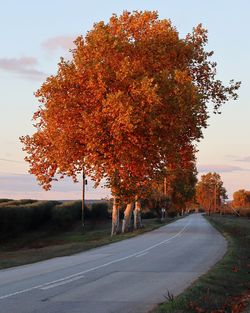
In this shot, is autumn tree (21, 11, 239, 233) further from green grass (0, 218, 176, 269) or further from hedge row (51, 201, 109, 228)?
hedge row (51, 201, 109, 228)

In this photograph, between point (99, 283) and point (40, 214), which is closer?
point (99, 283)

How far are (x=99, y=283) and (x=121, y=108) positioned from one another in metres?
19.5

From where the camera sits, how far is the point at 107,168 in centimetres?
3788

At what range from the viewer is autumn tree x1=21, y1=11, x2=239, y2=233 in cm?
3475

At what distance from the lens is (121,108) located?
32844 mm

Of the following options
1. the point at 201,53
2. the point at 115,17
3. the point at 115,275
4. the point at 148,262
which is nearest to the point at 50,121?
the point at 115,17

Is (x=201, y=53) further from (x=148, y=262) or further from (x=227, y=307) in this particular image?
(x=227, y=307)

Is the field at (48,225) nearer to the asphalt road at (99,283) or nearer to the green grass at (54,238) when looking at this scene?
the green grass at (54,238)

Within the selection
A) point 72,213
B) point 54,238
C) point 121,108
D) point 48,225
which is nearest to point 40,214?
point 48,225

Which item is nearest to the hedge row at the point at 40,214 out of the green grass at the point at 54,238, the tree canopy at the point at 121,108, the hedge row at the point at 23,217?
the hedge row at the point at 23,217

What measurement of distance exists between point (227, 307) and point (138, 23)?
1234 inches

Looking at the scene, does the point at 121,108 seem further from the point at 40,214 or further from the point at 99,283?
the point at 40,214

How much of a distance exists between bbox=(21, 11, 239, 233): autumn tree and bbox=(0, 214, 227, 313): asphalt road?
44.2 ft

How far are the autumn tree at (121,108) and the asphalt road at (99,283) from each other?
1347 centimetres
